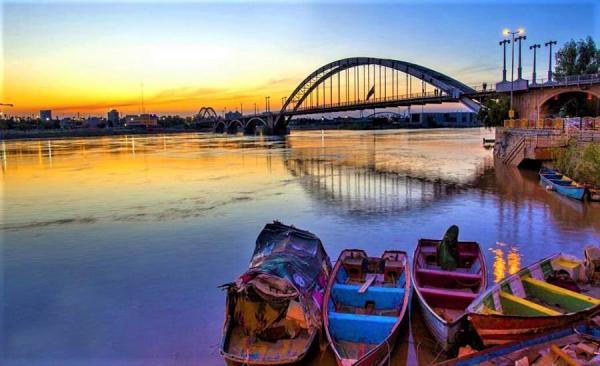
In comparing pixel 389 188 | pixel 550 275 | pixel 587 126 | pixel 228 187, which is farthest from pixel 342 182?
pixel 550 275

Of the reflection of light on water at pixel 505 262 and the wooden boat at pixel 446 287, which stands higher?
the wooden boat at pixel 446 287

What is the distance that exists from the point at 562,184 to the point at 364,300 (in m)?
16.3


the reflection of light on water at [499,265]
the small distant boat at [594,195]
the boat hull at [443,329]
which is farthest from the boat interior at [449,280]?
the small distant boat at [594,195]

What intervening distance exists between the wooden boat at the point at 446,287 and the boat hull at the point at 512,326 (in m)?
0.30

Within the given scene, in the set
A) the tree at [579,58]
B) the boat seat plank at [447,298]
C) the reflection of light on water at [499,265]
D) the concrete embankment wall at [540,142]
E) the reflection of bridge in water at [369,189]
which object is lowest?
the reflection of light on water at [499,265]

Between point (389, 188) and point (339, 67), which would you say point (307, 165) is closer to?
point (389, 188)

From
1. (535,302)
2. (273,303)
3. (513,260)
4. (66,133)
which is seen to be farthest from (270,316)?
(66,133)

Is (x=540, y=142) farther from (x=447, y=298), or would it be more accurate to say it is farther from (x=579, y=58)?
(x=579, y=58)

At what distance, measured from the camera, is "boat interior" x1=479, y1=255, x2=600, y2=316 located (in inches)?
271

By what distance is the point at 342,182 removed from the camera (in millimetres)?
27125

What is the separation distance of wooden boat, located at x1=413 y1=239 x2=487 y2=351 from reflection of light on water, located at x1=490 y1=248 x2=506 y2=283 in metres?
1.13

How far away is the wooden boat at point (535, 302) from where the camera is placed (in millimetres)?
6227

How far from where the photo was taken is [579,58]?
51.9 m

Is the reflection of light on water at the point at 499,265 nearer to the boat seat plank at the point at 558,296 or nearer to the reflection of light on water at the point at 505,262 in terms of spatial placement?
the reflection of light on water at the point at 505,262
